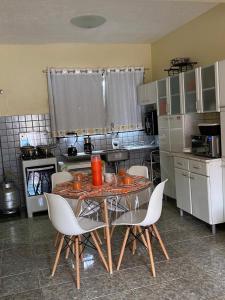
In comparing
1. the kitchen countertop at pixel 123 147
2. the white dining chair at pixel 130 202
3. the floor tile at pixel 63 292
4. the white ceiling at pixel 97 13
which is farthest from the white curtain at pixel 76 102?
the floor tile at pixel 63 292

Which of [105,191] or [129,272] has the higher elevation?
[105,191]

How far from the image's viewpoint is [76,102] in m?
5.32

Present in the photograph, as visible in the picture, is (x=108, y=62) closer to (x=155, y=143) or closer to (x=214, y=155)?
(x=155, y=143)

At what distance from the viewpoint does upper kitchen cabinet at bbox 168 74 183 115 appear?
4.26 metres

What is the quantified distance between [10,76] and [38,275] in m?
3.37

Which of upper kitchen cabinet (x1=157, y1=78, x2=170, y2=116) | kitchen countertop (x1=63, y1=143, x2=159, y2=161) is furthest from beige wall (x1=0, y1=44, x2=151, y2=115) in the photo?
upper kitchen cabinet (x1=157, y1=78, x2=170, y2=116)

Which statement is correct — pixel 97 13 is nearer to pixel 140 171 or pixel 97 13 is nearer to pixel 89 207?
pixel 140 171

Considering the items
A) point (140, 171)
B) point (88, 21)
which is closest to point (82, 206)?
point (140, 171)

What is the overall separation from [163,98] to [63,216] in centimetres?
278

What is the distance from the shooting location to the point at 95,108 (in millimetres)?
5438

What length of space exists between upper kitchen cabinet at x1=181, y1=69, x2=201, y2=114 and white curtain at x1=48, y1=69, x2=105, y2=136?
1749 millimetres

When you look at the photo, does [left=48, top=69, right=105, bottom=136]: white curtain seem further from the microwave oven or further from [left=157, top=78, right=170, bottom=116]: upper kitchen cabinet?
the microwave oven

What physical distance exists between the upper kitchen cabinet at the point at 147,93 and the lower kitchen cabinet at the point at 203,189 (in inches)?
55.4

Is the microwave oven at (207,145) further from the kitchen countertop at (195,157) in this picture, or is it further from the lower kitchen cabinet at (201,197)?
the lower kitchen cabinet at (201,197)
